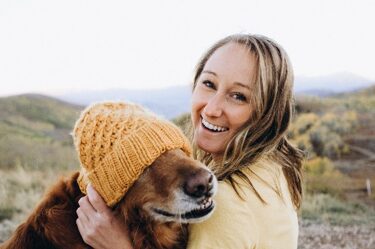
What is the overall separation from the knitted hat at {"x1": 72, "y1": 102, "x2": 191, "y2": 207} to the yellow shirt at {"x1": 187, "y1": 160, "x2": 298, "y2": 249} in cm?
33

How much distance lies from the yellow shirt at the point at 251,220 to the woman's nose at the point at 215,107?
0.32 metres

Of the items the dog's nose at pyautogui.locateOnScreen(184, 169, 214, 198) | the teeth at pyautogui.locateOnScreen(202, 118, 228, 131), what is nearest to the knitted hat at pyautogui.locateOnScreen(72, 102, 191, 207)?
the dog's nose at pyautogui.locateOnScreen(184, 169, 214, 198)

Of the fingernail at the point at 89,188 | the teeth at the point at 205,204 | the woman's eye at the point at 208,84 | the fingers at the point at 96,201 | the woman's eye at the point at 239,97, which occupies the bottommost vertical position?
the fingers at the point at 96,201

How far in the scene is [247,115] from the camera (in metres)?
2.60

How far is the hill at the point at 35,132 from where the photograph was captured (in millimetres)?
15556

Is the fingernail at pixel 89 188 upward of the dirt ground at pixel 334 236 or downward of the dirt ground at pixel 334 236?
upward

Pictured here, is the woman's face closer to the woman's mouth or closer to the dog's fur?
the woman's mouth

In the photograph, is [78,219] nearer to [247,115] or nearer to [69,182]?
[69,182]

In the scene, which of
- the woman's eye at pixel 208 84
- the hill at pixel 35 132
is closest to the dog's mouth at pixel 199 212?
the woman's eye at pixel 208 84

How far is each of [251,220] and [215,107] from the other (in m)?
0.62

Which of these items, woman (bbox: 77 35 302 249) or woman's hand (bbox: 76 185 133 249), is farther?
woman's hand (bbox: 76 185 133 249)

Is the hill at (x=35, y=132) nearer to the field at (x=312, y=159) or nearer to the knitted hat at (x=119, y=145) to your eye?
the field at (x=312, y=159)

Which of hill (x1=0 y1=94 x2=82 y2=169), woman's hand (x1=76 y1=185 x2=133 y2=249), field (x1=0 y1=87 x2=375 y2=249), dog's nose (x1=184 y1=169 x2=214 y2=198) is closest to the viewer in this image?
dog's nose (x1=184 y1=169 x2=214 y2=198)

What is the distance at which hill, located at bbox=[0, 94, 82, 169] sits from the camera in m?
15.6
